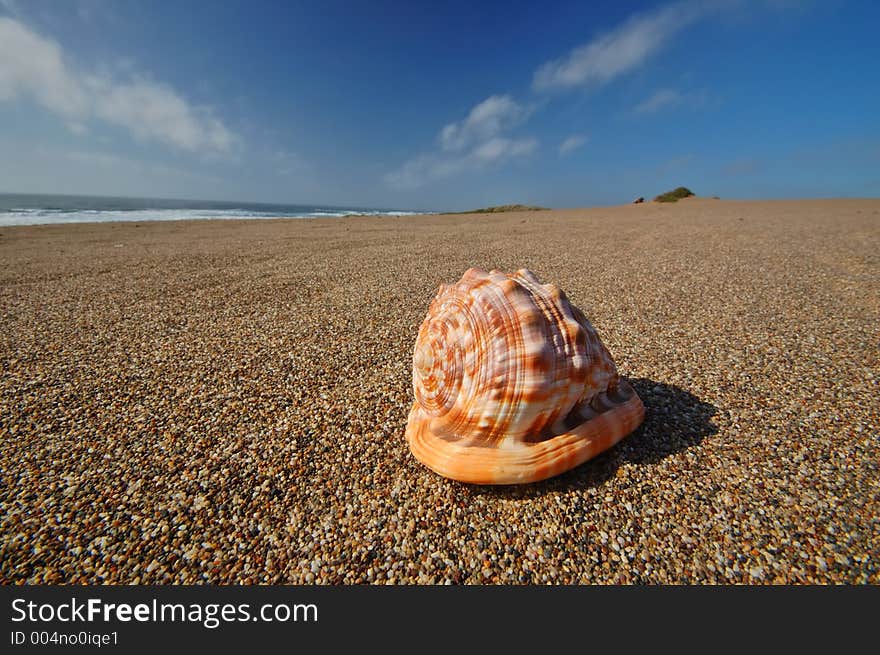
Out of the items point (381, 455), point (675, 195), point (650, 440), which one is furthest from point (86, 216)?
point (675, 195)

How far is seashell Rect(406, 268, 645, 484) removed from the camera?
1765mm

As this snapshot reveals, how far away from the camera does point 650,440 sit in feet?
7.00

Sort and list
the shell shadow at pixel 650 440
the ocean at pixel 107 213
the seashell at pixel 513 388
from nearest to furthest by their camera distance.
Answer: the seashell at pixel 513 388 → the shell shadow at pixel 650 440 → the ocean at pixel 107 213

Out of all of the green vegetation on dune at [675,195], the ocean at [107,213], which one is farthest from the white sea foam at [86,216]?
the green vegetation on dune at [675,195]

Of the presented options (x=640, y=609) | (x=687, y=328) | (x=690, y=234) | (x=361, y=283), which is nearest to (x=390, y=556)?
(x=640, y=609)

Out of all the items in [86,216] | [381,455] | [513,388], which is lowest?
[381,455]

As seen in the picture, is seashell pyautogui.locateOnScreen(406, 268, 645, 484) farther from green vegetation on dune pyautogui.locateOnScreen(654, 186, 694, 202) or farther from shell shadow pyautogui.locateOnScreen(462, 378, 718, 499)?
green vegetation on dune pyautogui.locateOnScreen(654, 186, 694, 202)

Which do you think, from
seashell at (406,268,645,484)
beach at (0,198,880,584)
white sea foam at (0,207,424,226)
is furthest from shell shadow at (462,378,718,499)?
white sea foam at (0,207,424,226)

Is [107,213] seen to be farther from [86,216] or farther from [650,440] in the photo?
[650,440]

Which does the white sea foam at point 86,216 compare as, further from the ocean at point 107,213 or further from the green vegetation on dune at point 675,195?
the green vegetation on dune at point 675,195

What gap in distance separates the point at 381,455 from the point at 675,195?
29.4m

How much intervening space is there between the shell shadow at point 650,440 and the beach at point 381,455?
14 millimetres

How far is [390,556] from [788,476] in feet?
6.45

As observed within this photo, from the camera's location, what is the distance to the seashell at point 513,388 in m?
1.76
